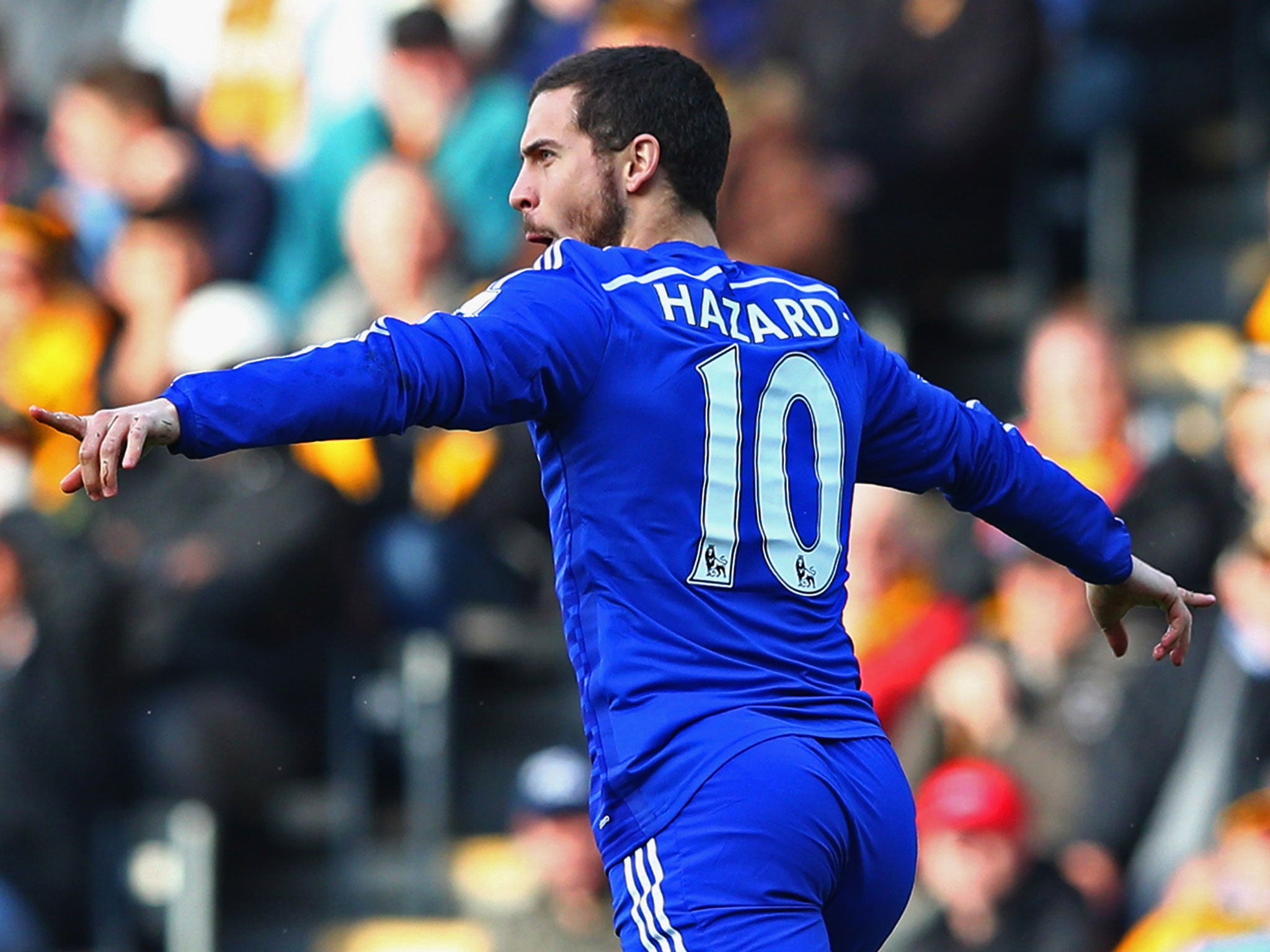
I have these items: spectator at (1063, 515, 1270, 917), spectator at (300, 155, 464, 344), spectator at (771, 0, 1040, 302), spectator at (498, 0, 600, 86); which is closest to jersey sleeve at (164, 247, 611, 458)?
spectator at (1063, 515, 1270, 917)

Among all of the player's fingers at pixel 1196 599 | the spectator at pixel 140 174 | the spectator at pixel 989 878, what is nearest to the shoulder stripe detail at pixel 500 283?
the player's fingers at pixel 1196 599

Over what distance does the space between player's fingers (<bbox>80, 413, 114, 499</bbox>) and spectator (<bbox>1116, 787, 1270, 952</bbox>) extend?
3712 mm

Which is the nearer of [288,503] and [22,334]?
[288,503]

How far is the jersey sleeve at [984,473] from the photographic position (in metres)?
2.95

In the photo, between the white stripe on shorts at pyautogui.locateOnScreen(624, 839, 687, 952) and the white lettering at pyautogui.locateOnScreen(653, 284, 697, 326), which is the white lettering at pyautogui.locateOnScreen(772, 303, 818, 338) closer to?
the white lettering at pyautogui.locateOnScreen(653, 284, 697, 326)

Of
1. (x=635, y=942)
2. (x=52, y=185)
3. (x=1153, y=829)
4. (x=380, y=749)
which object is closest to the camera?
(x=635, y=942)

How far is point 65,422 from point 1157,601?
1.78 meters

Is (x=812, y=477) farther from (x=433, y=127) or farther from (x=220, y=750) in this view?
(x=433, y=127)

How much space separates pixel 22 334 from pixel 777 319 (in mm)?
5843

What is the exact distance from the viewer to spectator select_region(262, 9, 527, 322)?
7.30m

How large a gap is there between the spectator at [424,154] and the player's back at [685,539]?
4.53 metres

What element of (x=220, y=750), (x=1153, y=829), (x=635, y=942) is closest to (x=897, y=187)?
(x=1153, y=829)

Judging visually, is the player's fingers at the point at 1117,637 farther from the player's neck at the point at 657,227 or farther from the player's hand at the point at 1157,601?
the player's neck at the point at 657,227

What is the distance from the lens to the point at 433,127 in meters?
7.50
